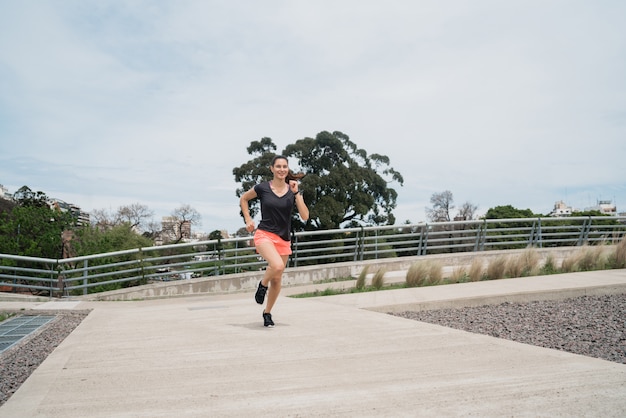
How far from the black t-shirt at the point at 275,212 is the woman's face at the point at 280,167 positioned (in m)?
0.21

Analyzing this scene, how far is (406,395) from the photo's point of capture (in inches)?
123

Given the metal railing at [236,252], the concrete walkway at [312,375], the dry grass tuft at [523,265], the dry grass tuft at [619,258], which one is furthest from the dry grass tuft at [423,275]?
the concrete walkway at [312,375]

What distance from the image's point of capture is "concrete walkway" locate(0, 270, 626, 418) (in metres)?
2.96

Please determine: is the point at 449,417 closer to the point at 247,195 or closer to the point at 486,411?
the point at 486,411

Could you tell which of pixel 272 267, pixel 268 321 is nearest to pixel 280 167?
pixel 272 267

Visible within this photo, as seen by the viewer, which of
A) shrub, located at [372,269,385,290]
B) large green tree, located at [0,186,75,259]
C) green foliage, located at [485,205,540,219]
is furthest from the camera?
green foliage, located at [485,205,540,219]

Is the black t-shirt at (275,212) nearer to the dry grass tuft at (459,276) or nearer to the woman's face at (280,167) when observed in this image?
the woman's face at (280,167)

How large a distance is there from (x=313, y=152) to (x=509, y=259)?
33.6m

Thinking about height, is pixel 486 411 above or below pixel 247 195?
below

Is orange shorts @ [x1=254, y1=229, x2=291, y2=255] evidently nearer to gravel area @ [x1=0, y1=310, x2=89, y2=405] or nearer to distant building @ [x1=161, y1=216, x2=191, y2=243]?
gravel area @ [x1=0, y1=310, x2=89, y2=405]

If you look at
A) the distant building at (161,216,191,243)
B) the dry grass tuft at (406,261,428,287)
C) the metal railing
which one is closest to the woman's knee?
the metal railing

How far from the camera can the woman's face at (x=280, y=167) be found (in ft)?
20.1

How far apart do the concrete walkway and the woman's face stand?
5.33ft

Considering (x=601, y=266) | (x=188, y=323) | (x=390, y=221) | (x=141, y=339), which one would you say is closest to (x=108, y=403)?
(x=141, y=339)
